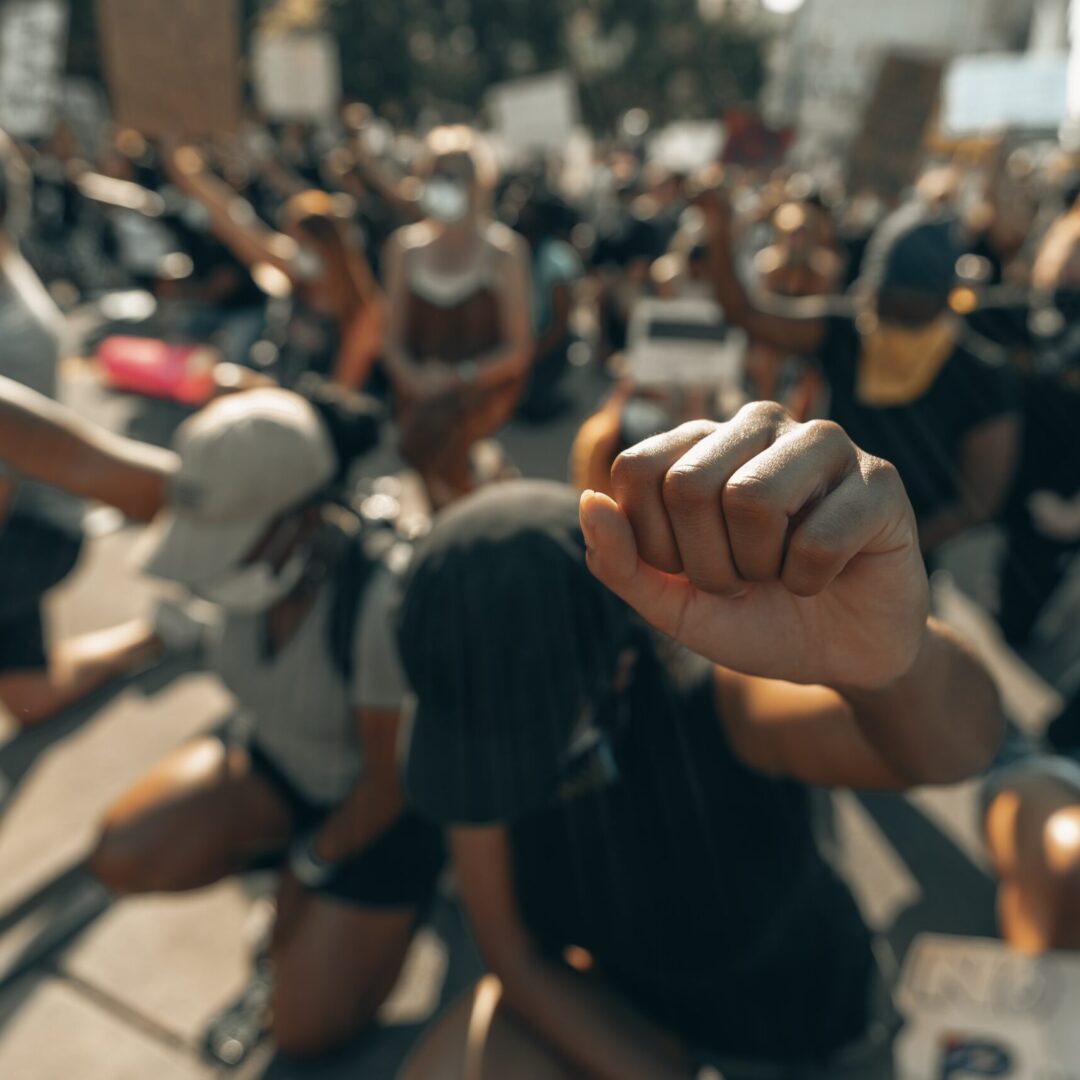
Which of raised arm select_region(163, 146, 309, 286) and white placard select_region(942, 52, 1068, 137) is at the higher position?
white placard select_region(942, 52, 1068, 137)

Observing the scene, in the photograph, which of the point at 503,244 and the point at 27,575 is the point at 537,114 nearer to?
the point at 503,244

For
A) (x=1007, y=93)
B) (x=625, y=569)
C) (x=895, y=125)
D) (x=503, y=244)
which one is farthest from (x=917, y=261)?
(x=895, y=125)

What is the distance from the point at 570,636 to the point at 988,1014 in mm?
620

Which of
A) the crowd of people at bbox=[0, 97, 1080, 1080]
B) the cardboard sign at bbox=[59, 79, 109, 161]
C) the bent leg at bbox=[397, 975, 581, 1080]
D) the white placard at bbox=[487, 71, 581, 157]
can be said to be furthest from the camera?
the cardboard sign at bbox=[59, 79, 109, 161]

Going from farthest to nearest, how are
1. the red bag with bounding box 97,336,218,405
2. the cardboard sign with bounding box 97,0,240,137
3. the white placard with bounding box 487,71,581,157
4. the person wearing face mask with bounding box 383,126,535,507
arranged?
the white placard with bounding box 487,71,581,157
the red bag with bounding box 97,336,218,405
the cardboard sign with bounding box 97,0,240,137
the person wearing face mask with bounding box 383,126,535,507

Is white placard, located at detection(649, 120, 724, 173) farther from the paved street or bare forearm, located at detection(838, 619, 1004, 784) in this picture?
bare forearm, located at detection(838, 619, 1004, 784)

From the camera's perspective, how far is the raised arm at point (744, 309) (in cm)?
309

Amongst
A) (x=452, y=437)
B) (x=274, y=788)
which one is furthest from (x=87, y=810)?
(x=452, y=437)

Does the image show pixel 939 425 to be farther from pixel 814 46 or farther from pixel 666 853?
pixel 814 46

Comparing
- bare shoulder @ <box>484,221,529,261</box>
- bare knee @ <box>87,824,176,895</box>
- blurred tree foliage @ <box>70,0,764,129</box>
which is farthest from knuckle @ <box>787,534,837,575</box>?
blurred tree foliage @ <box>70,0,764,129</box>

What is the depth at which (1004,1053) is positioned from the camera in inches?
39.8

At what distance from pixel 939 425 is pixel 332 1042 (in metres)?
2.25

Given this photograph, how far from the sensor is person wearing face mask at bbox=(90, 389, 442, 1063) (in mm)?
1804

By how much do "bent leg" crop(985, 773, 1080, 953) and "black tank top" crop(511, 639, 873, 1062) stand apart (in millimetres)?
250
